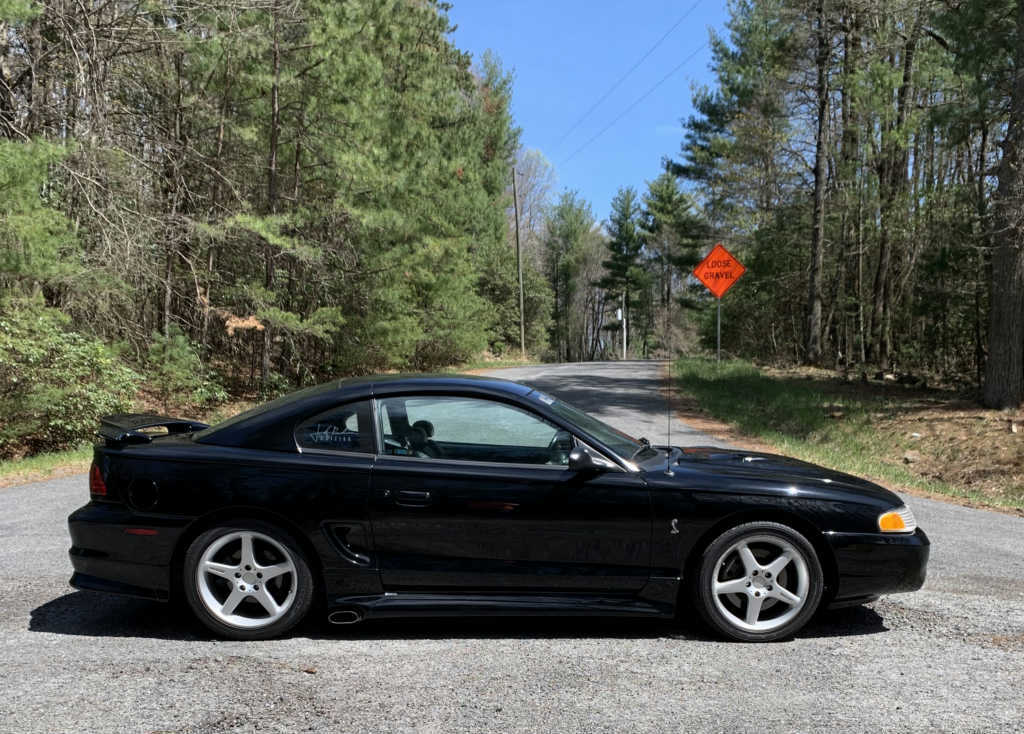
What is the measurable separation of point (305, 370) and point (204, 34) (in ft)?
28.2

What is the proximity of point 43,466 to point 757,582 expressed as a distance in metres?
9.99

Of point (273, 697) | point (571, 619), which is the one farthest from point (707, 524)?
point (273, 697)

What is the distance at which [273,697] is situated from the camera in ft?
10.1

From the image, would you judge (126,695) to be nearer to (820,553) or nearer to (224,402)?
(820,553)

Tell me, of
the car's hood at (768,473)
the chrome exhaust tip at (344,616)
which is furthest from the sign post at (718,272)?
the chrome exhaust tip at (344,616)

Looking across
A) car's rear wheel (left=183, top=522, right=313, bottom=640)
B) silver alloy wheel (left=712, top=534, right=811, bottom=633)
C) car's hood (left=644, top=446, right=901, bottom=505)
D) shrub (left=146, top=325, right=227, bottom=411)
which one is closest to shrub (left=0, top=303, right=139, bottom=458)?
shrub (left=146, top=325, right=227, bottom=411)

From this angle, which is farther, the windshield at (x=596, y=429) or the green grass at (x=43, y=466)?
the green grass at (x=43, y=466)

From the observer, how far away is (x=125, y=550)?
149 inches

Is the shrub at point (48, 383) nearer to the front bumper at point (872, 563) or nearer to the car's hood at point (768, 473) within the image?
the car's hood at point (768, 473)

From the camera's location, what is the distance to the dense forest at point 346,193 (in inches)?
510

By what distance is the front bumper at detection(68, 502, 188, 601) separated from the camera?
3748 millimetres

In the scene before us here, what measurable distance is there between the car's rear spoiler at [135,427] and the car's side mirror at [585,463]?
7.59 feet

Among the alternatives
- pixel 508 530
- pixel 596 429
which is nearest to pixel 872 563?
pixel 596 429

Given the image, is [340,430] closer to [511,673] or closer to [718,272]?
[511,673]
